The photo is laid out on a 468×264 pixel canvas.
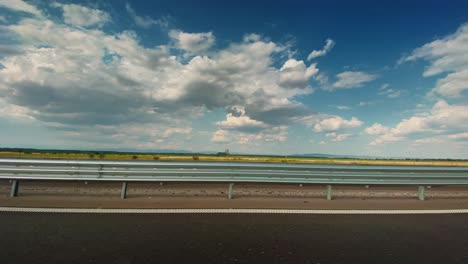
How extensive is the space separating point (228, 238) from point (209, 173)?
3.31m

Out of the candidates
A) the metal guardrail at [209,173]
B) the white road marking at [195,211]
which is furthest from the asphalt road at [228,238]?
the metal guardrail at [209,173]

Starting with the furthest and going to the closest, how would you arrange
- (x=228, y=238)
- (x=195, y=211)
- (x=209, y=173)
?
(x=209, y=173) < (x=195, y=211) < (x=228, y=238)

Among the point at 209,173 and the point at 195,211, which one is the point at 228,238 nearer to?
the point at 195,211

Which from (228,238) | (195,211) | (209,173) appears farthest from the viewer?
(209,173)

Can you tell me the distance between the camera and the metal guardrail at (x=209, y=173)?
24.0 feet

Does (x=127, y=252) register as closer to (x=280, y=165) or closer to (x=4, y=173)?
(x=280, y=165)

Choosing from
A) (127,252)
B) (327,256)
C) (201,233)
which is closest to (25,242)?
(127,252)

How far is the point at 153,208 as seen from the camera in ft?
20.5

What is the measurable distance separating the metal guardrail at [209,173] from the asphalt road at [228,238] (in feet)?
6.17

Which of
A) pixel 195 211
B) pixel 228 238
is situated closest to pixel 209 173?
pixel 195 211

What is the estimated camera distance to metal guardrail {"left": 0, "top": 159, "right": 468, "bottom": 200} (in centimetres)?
733

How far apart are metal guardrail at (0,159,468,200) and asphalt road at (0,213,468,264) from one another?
1882mm

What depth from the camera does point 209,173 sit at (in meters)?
7.58

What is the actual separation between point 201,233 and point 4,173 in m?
5.74
